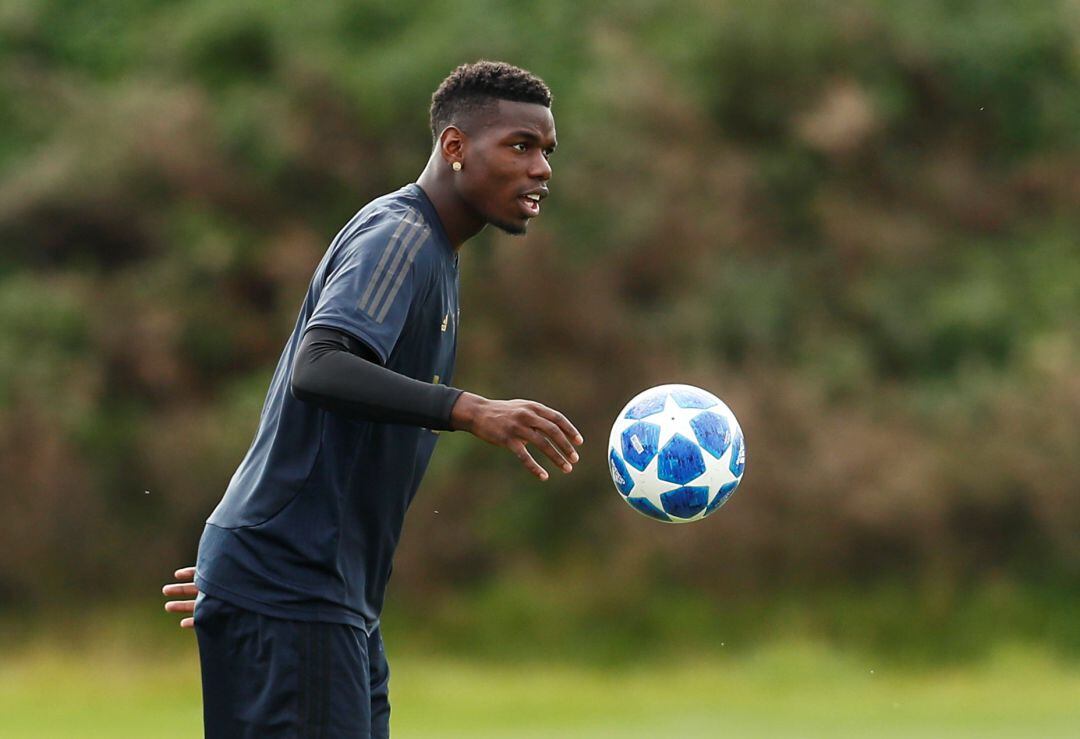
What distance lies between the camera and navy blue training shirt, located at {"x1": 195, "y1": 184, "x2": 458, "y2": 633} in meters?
4.36

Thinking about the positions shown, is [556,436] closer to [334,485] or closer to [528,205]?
[334,485]

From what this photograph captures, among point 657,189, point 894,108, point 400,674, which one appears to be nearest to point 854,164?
point 894,108

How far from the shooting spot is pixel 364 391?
4.06 meters

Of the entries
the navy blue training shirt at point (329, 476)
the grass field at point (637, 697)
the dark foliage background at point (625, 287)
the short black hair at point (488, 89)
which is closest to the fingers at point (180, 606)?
the navy blue training shirt at point (329, 476)

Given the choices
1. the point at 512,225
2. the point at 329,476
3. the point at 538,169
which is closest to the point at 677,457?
the point at 512,225

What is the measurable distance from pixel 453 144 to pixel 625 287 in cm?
1353

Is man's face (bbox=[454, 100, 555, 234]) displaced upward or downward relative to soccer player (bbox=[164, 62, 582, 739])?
upward

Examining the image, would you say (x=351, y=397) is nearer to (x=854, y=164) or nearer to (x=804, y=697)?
(x=804, y=697)

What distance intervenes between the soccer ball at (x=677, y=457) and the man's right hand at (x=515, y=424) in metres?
1.20

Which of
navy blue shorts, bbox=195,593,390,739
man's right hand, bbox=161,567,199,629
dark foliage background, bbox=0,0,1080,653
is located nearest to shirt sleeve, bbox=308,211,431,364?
navy blue shorts, bbox=195,593,390,739

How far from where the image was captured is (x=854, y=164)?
63.3 feet

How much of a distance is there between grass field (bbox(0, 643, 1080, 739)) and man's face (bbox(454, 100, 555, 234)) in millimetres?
8913

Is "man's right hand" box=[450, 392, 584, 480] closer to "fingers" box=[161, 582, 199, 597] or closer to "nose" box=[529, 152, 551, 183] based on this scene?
"nose" box=[529, 152, 551, 183]

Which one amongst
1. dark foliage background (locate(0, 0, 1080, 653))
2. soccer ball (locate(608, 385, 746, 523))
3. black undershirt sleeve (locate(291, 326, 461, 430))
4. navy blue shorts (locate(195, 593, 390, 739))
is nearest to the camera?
black undershirt sleeve (locate(291, 326, 461, 430))
